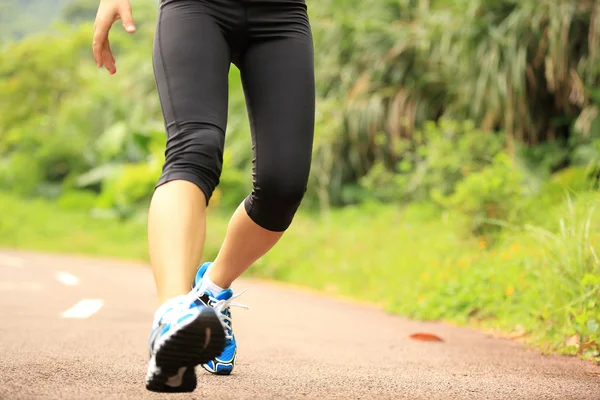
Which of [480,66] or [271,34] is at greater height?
[271,34]

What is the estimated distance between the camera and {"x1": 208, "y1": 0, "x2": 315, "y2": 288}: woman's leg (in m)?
2.47

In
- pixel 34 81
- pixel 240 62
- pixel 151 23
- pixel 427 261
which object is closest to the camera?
pixel 240 62

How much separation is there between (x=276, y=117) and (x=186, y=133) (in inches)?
13.3

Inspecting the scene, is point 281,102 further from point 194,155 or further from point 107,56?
point 107,56

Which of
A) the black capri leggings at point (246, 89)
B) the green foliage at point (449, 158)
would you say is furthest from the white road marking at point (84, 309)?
the green foliage at point (449, 158)

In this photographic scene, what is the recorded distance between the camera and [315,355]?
11.8ft

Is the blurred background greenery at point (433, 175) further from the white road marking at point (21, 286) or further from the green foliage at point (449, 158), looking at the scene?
the white road marking at point (21, 286)

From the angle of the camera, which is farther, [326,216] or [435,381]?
[326,216]

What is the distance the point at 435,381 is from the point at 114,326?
226 cm

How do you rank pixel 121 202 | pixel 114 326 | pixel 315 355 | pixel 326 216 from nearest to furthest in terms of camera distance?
pixel 315 355 → pixel 114 326 → pixel 326 216 → pixel 121 202

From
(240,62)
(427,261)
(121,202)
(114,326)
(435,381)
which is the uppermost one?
(240,62)

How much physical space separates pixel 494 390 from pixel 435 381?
250 millimetres

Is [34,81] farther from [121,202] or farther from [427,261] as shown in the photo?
[427,261]

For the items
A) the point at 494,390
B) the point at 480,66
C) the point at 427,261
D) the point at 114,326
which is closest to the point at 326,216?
the point at 480,66
